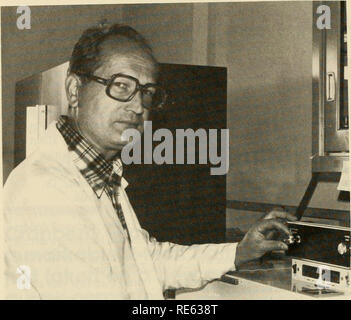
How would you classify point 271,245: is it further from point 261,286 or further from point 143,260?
point 143,260

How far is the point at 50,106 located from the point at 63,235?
0.47 meters

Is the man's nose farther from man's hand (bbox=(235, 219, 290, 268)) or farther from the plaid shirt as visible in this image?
man's hand (bbox=(235, 219, 290, 268))

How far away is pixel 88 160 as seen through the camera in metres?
1.54

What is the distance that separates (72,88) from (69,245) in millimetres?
477

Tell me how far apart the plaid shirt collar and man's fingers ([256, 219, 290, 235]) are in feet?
1.48

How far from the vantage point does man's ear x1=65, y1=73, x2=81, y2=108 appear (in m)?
1.62

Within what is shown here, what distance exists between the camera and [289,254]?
1.42 meters

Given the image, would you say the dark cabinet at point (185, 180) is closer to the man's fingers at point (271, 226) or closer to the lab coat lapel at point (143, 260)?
the lab coat lapel at point (143, 260)

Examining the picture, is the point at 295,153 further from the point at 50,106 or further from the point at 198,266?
the point at 50,106

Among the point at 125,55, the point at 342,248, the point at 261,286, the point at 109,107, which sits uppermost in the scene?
the point at 125,55

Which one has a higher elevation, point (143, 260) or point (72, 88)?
point (72, 88)

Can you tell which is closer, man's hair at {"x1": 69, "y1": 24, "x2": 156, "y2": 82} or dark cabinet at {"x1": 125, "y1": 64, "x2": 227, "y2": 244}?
man's hair at {"x1": 69, "y1": 24, "x2": 156, "y2": 82}

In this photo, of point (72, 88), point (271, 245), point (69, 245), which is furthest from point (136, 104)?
point (271, 245)

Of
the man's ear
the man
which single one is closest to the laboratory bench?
the man
